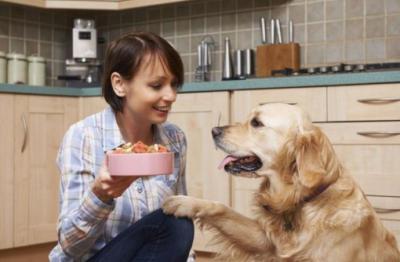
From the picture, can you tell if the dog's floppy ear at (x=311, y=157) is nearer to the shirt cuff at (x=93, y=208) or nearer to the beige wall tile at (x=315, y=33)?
the shirt cuff at (x=93, y=208)

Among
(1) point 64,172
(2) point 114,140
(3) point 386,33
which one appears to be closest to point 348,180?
(2) point 114,140

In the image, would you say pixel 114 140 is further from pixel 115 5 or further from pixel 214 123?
pixel 115 5

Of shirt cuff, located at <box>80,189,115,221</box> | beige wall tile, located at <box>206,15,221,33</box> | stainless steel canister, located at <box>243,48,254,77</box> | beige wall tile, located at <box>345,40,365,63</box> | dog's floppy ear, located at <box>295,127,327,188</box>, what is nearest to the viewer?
shirt cuff, located at <box>80,189,115,221</box>

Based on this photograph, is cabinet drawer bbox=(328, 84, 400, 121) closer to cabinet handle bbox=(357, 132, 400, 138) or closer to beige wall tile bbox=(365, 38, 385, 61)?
cabinet handle bbox=(357, 132, 400, 138)

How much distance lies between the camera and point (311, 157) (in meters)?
1.72

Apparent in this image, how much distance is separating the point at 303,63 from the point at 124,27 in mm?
1310

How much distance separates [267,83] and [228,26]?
93 centimetres

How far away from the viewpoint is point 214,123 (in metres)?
2.98

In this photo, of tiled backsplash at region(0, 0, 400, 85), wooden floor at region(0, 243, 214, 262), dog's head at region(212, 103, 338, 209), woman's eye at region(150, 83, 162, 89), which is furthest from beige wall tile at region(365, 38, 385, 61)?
woman's eye at region(150, 83, 162, 89)

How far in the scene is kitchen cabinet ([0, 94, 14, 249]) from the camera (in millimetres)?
3033

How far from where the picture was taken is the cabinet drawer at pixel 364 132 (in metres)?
2.51

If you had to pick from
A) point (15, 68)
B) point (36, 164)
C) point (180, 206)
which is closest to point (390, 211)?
point (180, 206)

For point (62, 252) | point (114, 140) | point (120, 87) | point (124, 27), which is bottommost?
point (62, 252)

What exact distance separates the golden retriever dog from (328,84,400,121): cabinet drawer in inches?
32.2
